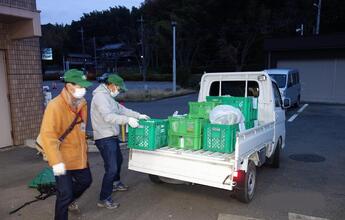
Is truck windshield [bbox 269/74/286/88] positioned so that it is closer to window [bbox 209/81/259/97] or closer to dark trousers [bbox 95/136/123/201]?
window [bbox 209/81/259/97]

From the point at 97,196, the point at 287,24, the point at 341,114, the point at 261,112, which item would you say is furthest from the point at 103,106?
the point at 287,24

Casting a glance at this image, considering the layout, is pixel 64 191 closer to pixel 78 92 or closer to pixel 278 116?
pixel 78 92

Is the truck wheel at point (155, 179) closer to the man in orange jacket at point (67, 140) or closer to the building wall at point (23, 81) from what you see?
the man in orange jacket at point (67, 140)

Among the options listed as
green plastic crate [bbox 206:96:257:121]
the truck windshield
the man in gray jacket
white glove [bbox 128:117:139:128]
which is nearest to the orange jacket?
the man in gray jacket

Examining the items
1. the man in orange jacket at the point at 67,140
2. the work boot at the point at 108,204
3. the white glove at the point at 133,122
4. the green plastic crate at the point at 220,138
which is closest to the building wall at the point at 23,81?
the work boot at the point at 108,204

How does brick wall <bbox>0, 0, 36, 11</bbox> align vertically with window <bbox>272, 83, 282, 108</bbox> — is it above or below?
above

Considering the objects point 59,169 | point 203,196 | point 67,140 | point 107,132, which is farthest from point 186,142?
point 59,169

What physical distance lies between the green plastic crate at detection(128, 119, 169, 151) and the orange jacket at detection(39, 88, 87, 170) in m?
1.08

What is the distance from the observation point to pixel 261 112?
6422 millimetres

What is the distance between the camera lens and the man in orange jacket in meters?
3.43

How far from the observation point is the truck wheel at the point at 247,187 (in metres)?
4.71

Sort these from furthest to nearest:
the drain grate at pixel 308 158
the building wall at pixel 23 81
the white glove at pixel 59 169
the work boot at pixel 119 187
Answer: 1. the building wall at pixel 23 81
2. the drain grate at pixel 308 158
3. the work boot at pixel 119 187
4. the white glove at pixel 59 169

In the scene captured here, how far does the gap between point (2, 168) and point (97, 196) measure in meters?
2.63

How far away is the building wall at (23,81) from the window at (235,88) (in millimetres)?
4702
